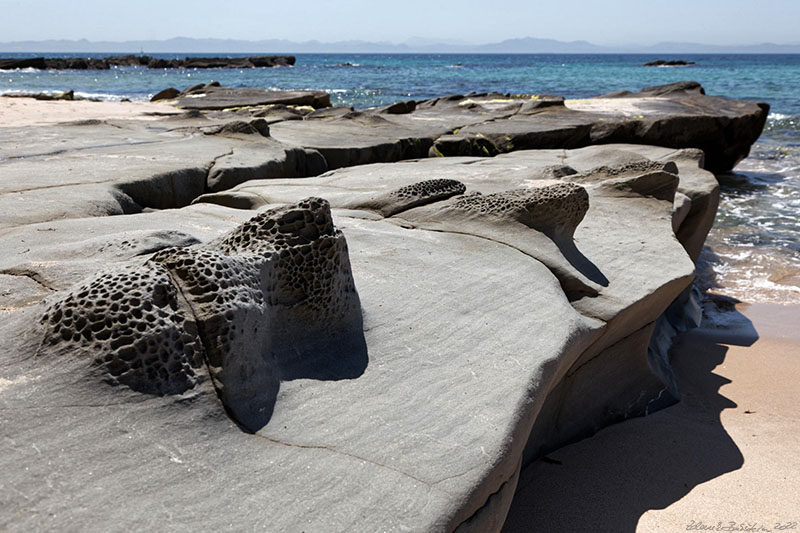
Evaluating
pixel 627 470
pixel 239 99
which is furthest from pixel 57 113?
pixel 627 470

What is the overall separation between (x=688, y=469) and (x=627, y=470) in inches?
9.4

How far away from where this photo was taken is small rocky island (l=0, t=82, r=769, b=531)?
5.09 ft

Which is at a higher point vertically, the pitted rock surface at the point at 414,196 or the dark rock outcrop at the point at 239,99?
the pitted rock surface at the point at 414,196

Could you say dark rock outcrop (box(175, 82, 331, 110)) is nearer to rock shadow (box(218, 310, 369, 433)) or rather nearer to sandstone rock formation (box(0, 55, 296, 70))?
rock shadow (box(218, 310, 369, 433))

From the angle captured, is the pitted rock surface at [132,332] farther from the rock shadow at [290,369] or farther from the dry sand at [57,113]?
the dry sand at [57,113]

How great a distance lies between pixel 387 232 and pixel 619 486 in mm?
1346

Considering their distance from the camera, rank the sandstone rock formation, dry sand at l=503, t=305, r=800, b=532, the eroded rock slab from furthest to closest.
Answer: the sandstone rock formation, dry sand at l=503, t=305, r=800, b=532, the eroded rock slab

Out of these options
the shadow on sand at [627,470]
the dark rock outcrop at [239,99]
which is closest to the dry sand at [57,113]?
the dark rock outcrop at [239,99]

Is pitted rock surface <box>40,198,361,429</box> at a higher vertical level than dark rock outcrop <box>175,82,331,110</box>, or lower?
higher

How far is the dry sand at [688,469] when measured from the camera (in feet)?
8.02

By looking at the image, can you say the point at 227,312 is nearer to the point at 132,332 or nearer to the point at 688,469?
the point at 132,332

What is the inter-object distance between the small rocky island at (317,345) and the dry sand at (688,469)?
120 millimetres

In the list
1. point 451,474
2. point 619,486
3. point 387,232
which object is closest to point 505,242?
point 387,232

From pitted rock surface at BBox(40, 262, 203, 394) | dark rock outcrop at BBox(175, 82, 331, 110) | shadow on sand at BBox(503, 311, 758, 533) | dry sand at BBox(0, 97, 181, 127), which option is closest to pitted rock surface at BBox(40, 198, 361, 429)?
pitted rock surface at BBox(40, 262, 203, 394)
